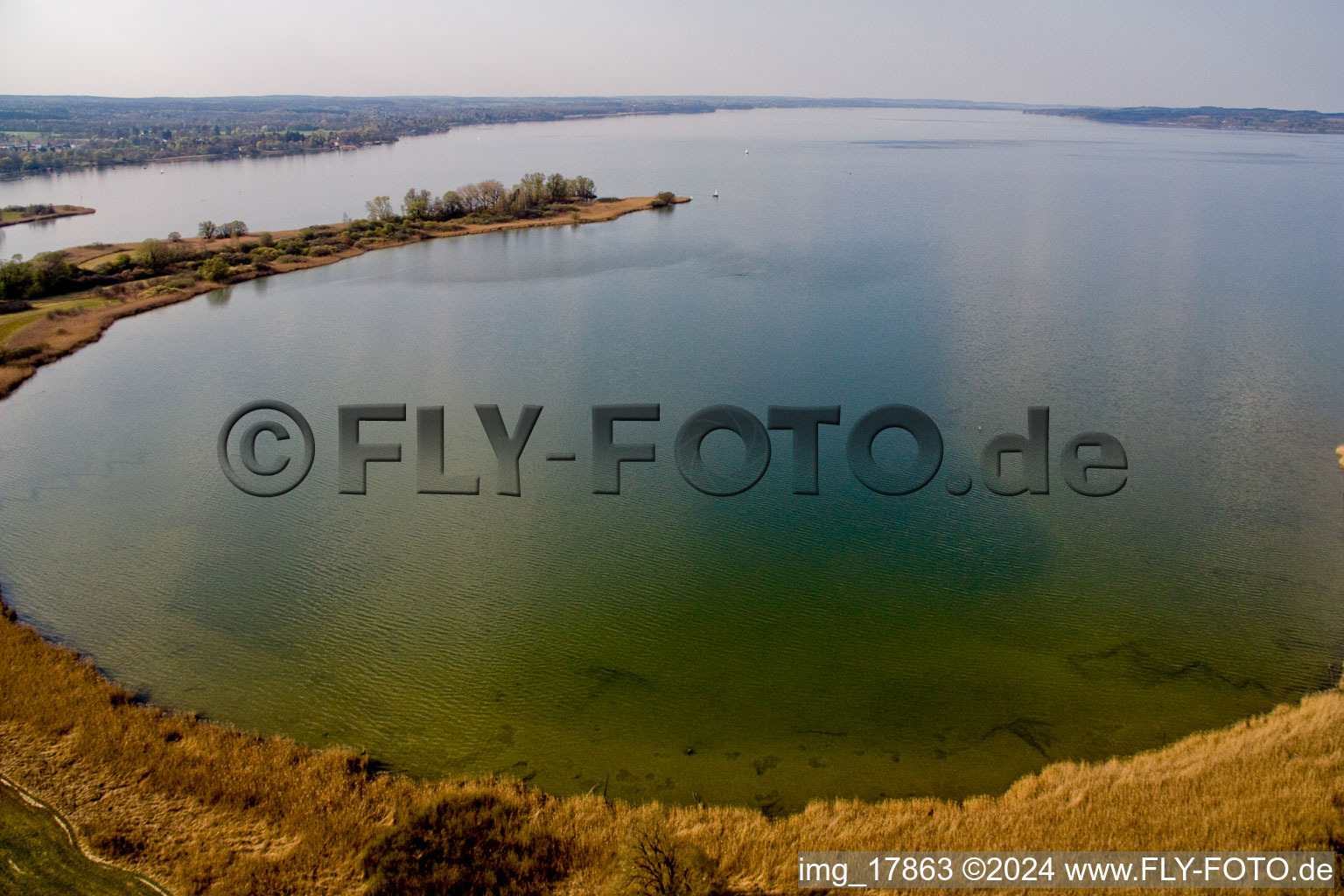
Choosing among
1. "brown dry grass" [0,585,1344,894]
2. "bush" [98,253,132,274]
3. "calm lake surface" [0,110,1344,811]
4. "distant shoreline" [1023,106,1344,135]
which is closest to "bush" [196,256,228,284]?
"calm lake surface" [0,110,1344,811]

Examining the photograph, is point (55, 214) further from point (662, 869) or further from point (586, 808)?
point (662, 869)

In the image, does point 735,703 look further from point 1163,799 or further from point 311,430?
point 311,430

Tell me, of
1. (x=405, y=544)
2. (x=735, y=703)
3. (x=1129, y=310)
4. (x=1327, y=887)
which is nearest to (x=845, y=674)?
(x=735, y=703)

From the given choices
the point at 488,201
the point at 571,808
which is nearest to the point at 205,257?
the point at 488,201

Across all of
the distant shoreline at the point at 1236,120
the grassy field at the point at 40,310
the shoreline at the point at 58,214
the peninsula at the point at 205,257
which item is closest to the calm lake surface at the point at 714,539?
the peninsula at the point at 205,257

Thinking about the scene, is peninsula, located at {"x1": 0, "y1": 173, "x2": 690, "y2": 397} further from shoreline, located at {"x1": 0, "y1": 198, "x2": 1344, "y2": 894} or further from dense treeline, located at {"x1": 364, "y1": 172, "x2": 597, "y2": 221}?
shoreline, located at {"x1": 0, "y1": 198, "x2": 1344, "y2": 894}

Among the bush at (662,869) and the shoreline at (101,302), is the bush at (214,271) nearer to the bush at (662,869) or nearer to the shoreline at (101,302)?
the shoreline at (101,302)
